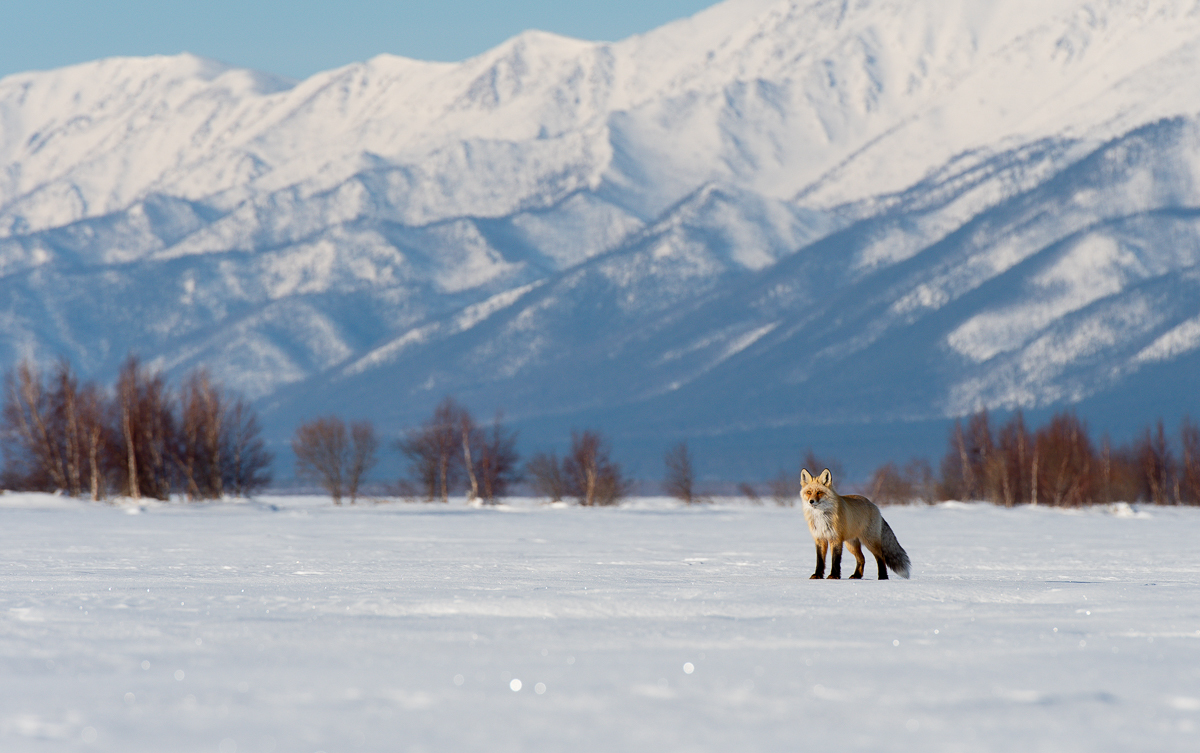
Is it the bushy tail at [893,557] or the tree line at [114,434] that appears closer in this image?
the bushy tail at [893,557]

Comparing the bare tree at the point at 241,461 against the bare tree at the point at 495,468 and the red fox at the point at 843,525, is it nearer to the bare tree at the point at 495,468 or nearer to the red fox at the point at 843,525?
the bare tree at the point at 495,468

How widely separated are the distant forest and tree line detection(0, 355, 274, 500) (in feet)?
0.29

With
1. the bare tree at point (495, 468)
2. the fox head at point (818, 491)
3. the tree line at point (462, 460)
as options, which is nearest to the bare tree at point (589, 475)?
the tree line at point (462, 460)

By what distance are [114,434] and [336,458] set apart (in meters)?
38.4

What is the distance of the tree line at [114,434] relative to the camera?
207 ft

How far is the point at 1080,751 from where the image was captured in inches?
320

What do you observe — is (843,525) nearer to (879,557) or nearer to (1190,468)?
(879,557)

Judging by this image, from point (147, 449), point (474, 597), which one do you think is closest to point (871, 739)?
point (474, 597)

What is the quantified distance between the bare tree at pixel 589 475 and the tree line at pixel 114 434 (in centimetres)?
3272

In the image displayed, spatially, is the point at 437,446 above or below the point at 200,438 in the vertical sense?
above

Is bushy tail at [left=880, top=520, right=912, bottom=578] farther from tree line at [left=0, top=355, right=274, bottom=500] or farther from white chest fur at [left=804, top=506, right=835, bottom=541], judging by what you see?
tree line at [left=0, top=355, right=274, bottom=500]

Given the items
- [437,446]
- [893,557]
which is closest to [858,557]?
[893,557]

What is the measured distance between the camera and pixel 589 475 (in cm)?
9956

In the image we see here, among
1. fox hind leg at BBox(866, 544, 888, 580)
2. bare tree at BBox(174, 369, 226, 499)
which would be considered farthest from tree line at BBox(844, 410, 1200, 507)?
fox hind leg at BBox(866, 544, 888, 580)
